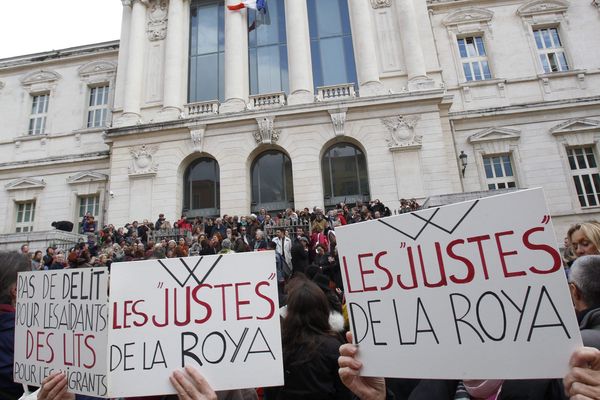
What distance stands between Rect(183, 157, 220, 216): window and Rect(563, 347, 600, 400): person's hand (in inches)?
689

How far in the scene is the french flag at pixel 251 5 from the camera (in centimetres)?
1933

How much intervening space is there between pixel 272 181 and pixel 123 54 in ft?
38.5

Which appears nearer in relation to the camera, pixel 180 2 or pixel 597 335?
pixel 597 335

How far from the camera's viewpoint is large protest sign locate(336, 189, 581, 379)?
63.2 inches

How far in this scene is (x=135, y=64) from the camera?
2011 cm

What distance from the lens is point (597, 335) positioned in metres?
1.79

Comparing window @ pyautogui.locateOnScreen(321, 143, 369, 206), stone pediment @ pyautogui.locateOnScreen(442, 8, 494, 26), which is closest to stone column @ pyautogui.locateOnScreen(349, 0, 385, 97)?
window @ pyautogui.locateOnScreen(321, 143, 369, 206)

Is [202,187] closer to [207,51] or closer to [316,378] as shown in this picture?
[207,51]

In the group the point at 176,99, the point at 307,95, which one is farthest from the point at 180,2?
the point at 307,95

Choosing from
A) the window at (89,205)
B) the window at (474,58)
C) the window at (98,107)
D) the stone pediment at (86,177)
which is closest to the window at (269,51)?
the window at (474,58)

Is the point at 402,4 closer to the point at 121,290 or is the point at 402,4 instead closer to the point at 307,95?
the point at 307,95

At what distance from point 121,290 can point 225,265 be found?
0.64m

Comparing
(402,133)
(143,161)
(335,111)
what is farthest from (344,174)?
(143,161)

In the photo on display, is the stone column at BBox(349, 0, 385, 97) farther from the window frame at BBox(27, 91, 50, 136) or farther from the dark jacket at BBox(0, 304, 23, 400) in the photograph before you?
the window frame at BBox(27, 91, 50, 136)
